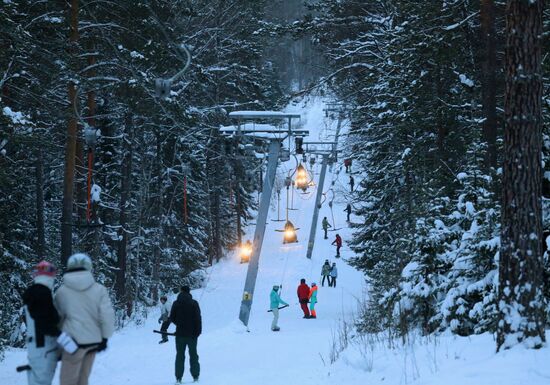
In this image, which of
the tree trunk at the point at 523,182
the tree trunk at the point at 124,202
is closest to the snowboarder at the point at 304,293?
the tree trunk at the point at 124,202

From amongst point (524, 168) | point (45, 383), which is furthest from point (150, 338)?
point (524, 168)

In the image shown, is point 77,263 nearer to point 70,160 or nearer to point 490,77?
point 490,77

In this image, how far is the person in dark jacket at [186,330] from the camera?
34.9 ft

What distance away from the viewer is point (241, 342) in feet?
57.2

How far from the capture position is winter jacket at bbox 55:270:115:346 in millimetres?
6250

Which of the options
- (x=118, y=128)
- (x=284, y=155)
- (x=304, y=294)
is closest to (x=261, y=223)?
(x=284, y=155)

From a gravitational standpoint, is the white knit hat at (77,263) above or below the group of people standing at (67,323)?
above

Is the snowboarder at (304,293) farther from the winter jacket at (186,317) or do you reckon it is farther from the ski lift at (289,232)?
the ski lift at (289,232)

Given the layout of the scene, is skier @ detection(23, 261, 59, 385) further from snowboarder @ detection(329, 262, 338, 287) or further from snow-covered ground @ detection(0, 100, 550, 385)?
snowboarder @ detection(329, 262, 338, 287)

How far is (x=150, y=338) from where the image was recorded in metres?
19.3

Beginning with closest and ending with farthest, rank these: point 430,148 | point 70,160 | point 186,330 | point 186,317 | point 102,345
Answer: point 102,345
point 186,330
point 186,317
point 70,160
point 430,148

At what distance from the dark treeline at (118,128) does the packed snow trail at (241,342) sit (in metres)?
2.65

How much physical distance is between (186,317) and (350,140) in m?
27.5

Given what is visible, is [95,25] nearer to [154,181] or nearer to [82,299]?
[82,299]
